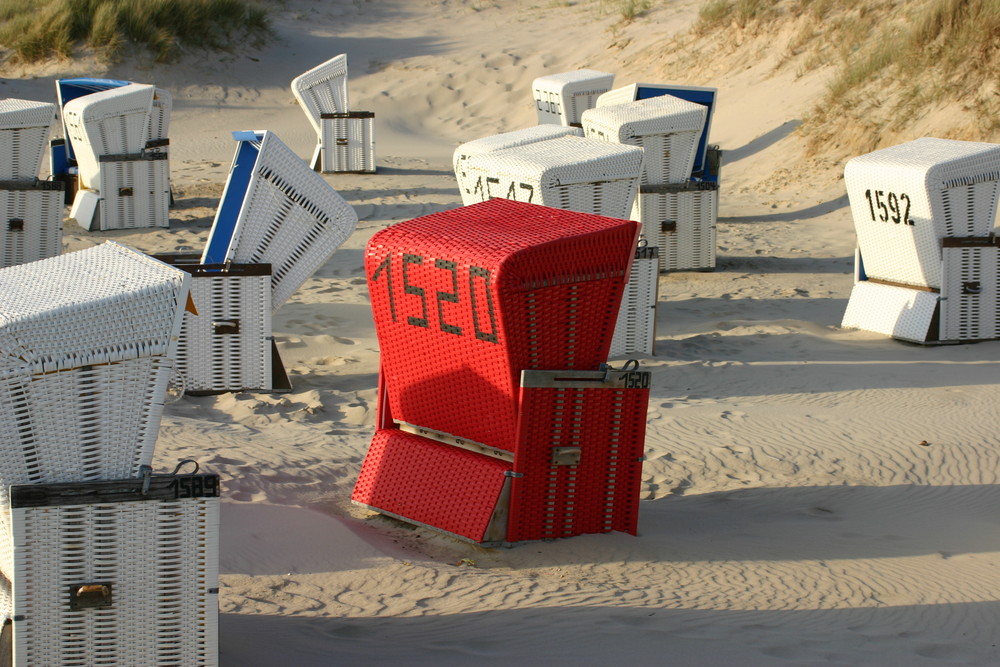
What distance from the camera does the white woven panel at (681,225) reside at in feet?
37.8

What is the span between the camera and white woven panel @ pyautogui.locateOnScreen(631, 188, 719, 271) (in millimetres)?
11508

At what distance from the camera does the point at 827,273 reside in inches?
477

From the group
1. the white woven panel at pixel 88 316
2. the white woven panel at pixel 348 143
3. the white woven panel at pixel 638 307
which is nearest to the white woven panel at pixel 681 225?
the white woven panel at pixel 638 307

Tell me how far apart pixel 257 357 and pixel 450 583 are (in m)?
3.30

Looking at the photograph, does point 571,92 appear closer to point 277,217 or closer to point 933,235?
point 933,235

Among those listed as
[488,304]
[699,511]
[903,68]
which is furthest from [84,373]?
[903,68]

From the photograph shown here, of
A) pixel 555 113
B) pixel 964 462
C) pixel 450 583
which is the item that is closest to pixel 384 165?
pixel 555 113

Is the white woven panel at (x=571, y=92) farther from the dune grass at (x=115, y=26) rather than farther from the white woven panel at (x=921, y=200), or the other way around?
the dune grass at (x=115, y=26)

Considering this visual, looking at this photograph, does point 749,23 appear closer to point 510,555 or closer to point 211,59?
point 211,59

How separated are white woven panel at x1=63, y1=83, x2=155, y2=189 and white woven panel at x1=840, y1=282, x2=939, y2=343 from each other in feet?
27.3

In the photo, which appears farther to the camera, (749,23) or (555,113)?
(749,23)

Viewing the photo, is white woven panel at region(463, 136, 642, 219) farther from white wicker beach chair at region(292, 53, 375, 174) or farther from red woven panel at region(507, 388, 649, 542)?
white wicker beach chair at region(292, 53, 375, 174)

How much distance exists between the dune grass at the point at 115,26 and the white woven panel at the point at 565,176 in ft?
59.8

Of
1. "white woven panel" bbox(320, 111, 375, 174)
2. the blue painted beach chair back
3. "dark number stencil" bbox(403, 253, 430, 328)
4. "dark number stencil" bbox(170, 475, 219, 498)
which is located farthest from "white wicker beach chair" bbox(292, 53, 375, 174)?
"dark number stencil" bbox(170, 475, 219, 498)
